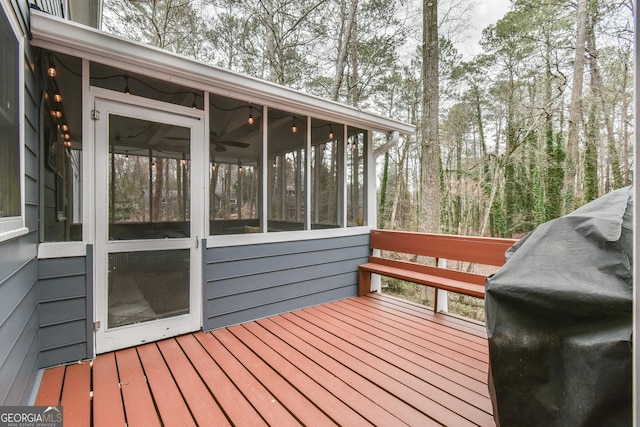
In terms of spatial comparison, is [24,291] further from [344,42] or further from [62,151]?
[344,42]

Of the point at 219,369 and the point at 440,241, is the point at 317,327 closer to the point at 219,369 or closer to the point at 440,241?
the point at 219,369

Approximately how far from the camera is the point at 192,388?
189cm

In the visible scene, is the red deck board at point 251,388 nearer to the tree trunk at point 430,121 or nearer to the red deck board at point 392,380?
the red deck board at point 392,380

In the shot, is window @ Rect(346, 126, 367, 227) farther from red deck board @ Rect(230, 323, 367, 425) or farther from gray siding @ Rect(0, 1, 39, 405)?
gray siding @ Rect(0, 1, 39, 405)

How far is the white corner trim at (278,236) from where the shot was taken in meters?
2.84

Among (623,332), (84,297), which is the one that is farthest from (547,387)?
(84,297)


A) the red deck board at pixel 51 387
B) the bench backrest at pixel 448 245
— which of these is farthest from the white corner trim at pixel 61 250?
the bench backrest at pixel 448 245

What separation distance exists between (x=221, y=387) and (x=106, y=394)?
675 mm

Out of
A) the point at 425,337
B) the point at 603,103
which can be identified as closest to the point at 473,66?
the point at 603,103

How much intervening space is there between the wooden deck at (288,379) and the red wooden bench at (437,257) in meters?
0.42

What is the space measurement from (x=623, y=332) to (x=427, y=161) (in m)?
4.62

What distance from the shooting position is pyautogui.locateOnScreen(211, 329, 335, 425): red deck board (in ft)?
5.36

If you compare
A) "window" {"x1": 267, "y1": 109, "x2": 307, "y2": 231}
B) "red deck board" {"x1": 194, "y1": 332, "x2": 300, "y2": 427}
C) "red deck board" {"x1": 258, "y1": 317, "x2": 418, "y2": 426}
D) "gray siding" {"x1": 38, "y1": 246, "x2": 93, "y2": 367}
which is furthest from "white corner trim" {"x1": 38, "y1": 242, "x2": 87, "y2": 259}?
"red deck board" {"x1": 258, "y1": 317, "x2": 418, "y2": 426}

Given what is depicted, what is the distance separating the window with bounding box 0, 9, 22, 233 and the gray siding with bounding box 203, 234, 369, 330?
145 cm
